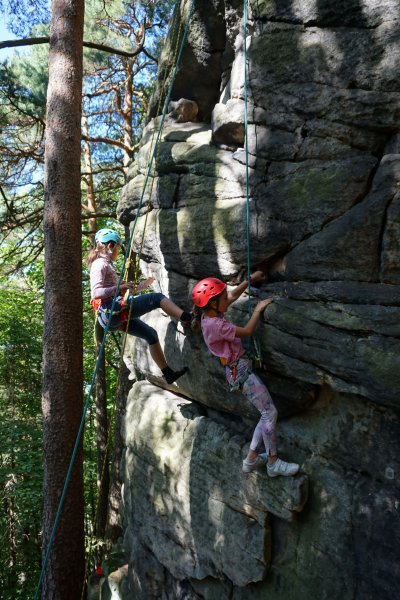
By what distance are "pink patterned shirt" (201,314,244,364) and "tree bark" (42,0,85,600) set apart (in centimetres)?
245

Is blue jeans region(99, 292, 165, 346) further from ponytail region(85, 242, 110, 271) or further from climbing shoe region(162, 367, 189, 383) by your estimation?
climbing shoe region(162, 367, 189, 383)

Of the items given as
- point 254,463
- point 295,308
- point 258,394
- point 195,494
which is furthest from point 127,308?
point 195,494

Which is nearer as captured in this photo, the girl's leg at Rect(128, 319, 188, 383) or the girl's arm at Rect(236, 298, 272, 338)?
the girl's arm at Rect(236, 298, 272, 338)

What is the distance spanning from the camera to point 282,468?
4375 mm

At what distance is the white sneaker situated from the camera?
436 centimetres

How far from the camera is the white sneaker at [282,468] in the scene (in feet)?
14.3

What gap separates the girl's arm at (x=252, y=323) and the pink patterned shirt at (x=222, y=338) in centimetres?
6

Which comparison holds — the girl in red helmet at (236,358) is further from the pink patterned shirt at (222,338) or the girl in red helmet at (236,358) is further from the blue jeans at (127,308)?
the blue jeans at (127,308)

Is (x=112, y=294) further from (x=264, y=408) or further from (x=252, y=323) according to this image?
(x=264, y=408)

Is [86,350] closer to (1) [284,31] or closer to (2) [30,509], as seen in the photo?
(2) [30,509]

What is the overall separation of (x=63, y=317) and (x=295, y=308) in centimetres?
314

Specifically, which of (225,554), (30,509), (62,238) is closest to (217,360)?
(225,554)

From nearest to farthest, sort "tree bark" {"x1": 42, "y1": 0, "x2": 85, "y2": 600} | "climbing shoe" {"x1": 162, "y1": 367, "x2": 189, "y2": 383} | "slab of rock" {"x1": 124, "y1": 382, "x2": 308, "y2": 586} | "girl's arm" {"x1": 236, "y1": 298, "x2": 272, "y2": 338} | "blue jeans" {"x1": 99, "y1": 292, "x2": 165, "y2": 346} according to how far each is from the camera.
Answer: "girl's arm" {"x1": 236, "y1": 298, "x2": 272, "y2": 338} < "slab of rock" {"x1": 124, "y1": 382, "x2": 308, "y2": 586} < "blue jeans" {"x1": 99, "y1": 292, "x2": 165, "y2": 346} < "climbing shoe" {"x1": 162, "y1": 367, "x2": 189, "y2": 383} < "tree bark" {"x1": 42, "y1": 0, "x2": 85, "y2": 600}

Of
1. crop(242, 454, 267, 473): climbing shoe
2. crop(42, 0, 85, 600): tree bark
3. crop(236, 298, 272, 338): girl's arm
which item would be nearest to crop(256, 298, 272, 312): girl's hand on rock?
crop(236, 298, 272, 338): girl's arm
